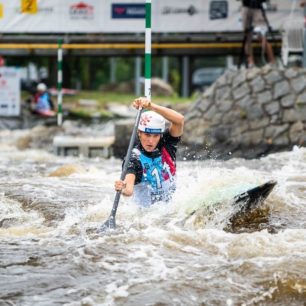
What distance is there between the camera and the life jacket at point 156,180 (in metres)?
7.29

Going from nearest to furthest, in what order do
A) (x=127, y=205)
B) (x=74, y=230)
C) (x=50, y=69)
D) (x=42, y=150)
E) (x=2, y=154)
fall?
1. (x=74, y=230)
2. (x=127, y=205)
3. (x=2, y=154)
4. (x=42, y=150)
5. (x=50, y=69)

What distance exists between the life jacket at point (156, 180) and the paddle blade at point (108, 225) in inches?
22.7

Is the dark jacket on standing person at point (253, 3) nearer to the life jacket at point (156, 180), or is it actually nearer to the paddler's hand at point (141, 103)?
the life jacket at point (156, 180)

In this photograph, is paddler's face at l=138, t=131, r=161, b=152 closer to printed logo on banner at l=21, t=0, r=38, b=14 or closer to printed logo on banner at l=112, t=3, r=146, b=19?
printed logo on banner at l=112, t=3, r=146, b=19

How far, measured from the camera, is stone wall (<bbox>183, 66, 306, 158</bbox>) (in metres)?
13.2

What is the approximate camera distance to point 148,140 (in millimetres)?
7211

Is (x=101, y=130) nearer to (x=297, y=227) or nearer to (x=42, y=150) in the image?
(x=42, y=150)

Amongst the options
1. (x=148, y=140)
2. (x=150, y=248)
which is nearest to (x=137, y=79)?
(x=148, y=140)

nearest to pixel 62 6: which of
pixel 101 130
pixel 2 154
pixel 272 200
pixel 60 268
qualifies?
pixel 101 130

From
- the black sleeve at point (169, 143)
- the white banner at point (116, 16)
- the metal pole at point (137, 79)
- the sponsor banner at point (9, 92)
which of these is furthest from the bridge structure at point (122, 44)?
the metal pole at point (137, 79)

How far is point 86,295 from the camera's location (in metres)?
5.25

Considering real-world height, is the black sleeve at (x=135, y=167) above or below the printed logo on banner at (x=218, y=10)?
below

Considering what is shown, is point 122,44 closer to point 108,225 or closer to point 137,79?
point 108,225

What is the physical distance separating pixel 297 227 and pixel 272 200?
97cm
